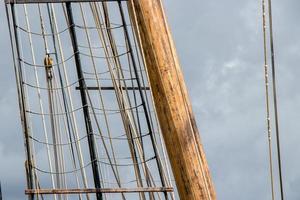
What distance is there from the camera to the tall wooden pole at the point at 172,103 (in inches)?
430

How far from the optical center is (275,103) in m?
11.3

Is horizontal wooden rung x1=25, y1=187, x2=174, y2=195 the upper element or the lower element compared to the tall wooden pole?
upper

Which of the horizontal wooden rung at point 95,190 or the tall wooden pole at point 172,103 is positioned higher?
the horizontal wooden rung at point 95,190

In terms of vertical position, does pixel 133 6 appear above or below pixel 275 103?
above

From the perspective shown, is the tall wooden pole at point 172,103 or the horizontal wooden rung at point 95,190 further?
the horizontal wooden rung at point 95,190

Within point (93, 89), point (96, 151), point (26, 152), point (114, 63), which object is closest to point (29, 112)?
point (26, 152)

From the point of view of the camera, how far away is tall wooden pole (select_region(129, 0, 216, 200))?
10922 mm

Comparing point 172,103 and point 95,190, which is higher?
point 95,190

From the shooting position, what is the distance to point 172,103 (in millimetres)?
11156

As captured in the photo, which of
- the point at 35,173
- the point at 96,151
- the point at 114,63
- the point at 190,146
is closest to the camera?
the point at 190,146

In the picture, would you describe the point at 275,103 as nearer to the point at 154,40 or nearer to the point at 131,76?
the point at 154,40

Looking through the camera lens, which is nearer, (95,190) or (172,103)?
(172,103)

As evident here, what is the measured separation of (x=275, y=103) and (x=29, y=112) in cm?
642

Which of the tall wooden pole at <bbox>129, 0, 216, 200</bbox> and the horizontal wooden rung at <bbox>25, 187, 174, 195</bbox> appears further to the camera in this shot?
the horizontal wooden rung at <bbox>25, 187, 174, 195</bbox>
